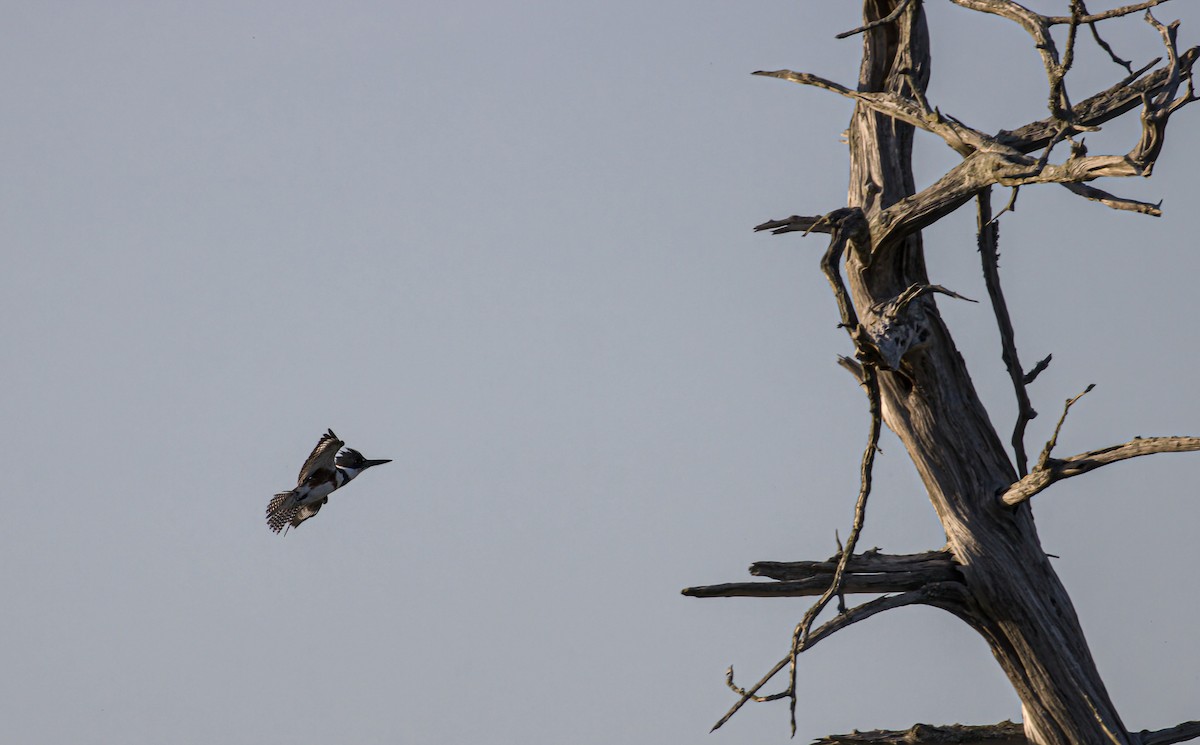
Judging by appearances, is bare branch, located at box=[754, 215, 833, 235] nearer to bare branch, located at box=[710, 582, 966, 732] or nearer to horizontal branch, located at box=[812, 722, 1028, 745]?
bare branch, located at box=[710, 582, 966, 732]

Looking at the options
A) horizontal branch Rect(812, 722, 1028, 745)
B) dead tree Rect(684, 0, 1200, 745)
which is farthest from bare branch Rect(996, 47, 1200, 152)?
horizontal branch Rect(812, 722, 1028, 745)

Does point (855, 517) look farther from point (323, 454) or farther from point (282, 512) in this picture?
point (282, 512)

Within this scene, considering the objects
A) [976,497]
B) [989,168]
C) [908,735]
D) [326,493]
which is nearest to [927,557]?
[976,497]

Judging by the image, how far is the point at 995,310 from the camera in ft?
24.4

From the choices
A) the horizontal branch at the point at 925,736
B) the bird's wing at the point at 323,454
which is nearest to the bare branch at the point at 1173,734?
the horizontal branch at the point at 925,736

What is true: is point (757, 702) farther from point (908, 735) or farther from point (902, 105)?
point (902, 105)

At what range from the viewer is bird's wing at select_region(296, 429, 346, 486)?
35.3 feet

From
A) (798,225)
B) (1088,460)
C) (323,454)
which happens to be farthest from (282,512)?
(1088,460)

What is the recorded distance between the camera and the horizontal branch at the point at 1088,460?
6.46 meters

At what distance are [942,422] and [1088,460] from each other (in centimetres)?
90

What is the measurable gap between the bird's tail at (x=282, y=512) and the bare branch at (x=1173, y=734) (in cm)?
734

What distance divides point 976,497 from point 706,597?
1711mm

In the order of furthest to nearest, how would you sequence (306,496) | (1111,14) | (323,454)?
1. (306,496)
2. (323,454)
3. (1111,14)

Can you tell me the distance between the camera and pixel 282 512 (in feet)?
39.8
